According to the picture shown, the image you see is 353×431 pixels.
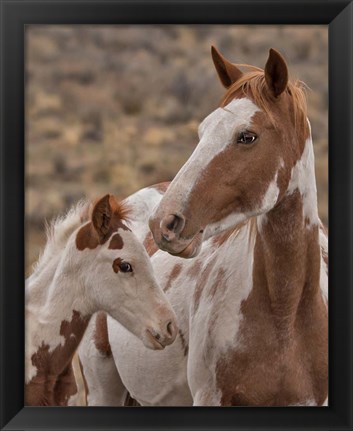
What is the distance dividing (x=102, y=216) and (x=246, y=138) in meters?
0.58

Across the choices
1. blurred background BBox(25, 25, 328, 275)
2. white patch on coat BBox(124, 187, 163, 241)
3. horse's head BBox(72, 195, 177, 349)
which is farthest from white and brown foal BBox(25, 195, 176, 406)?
white patch on coat BBox(124, 187, 163, 241)

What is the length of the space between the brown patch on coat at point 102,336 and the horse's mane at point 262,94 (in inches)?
49.8

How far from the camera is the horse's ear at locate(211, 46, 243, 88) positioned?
9.37ft

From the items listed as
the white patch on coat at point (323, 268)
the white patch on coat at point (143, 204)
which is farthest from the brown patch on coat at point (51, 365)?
the white patch on coat at point (323, 268)

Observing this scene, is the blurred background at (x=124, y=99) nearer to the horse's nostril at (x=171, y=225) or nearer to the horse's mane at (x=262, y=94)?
the horse's mane at (x=262, y=94)

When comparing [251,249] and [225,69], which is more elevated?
[225,69]

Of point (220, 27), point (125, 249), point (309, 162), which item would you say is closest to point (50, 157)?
point (125, 249)

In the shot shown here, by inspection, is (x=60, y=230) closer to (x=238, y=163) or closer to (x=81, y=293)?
(x=81, y=293)

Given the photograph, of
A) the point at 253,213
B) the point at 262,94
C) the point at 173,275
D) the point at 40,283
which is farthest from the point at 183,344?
the point at 262,94

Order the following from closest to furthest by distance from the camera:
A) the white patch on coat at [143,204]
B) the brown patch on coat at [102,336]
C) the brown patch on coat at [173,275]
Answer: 1. the brown patch on coat at [173,275]
2. the white patch on coat at [143,204]
3. the brown patch on coat at [102,336]

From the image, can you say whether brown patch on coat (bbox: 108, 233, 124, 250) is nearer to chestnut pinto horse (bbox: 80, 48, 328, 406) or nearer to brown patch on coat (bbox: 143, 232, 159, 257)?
chestnut pinto horse (bbox: 80, 48, 328, 406)

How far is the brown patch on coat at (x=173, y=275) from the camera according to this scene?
3322mm

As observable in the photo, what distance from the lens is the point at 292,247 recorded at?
2.83 metres
